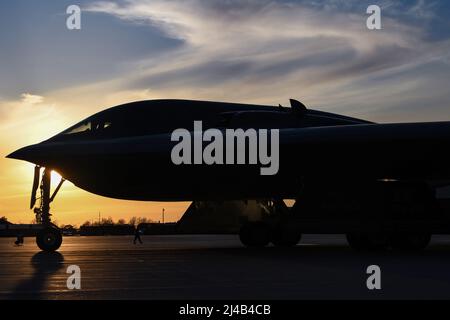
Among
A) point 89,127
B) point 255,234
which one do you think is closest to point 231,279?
point 89,127

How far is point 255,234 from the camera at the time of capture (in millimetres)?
24031

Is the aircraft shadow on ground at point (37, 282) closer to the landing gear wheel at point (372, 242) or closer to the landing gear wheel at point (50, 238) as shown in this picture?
the landing gear wheel at point (50, 238)

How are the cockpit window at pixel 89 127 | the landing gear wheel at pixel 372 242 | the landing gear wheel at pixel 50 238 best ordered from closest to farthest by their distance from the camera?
the landing gear wheel at pixel 372 242 → the landing gear wheel at pixel 50 238 → the cockpit window at pixel 89 127

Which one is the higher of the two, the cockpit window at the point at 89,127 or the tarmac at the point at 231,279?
the cockpit window at the point at 89,127

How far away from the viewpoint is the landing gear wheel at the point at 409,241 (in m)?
20.8

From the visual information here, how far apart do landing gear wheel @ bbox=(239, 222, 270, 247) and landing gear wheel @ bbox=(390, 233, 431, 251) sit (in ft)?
15.9

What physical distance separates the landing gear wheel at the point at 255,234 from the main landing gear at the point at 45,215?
661 centimetres

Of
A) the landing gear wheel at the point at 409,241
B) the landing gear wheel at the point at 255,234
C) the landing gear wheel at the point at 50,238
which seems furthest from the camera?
the landing gear wheel at the point at 255,234

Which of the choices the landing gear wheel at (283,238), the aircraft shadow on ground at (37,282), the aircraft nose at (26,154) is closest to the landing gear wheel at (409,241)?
the landing gear wheel at (283,238)

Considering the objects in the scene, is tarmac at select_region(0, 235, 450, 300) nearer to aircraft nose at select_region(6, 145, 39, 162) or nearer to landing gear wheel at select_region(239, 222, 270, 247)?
aircraft nose at select_region(6, 145, 39, 162)

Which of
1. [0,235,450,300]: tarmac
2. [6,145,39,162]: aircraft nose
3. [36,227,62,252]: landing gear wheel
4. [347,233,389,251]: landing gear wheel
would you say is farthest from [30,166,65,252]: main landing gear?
[347,233,389,251]: landing gear wheel

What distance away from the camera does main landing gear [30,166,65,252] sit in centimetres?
2105
